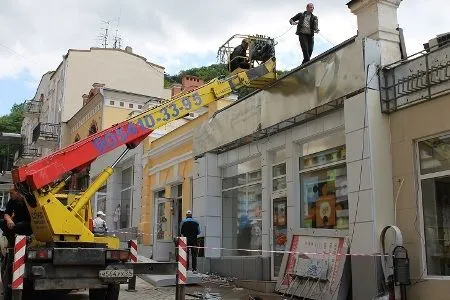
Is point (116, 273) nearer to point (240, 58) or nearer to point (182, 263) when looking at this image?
point (182, 263)

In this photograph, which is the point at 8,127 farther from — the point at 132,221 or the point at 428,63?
the point at 428,63

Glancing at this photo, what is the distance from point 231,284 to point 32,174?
6.26 metres

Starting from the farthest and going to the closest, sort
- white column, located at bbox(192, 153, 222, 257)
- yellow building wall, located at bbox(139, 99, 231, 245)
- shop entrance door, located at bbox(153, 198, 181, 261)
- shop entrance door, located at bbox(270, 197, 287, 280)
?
shop entrance door, located at bbox(153, 198, 181, 261)
yellow building wall, located at bbox(139, 99, 231, 245)
white column, located at bbox(192, 153, 222, 257)
shop entrance door, located at bbox(270, 197, 287, 280)

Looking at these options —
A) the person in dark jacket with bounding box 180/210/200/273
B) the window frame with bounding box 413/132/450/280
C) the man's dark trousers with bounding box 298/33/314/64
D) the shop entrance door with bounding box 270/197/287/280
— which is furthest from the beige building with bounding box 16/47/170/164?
the window frame with bounding box 413/132/450/280

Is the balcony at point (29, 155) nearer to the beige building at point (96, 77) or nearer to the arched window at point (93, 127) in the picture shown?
the beige building at point (96, 77)

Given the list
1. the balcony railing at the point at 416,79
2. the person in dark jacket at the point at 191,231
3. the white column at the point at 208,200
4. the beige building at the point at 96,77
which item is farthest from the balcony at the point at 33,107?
the balcony railing at the point at 416,79

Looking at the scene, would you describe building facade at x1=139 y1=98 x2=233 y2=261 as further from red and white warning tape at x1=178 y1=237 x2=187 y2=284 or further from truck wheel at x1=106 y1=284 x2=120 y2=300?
red and white warning tape at x1=178 y1=237 x2=187 y2=284

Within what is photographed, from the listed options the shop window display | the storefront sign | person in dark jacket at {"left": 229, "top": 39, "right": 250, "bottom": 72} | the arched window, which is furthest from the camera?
the arched window

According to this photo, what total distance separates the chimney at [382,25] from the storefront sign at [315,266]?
371cm

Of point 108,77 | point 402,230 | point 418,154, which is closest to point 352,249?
point 402,230

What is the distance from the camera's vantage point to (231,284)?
13000 millimetres

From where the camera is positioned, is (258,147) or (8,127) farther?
(8,127)

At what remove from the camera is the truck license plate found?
870 centimetres

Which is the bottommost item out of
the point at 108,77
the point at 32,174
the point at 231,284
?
the point at 231,284
